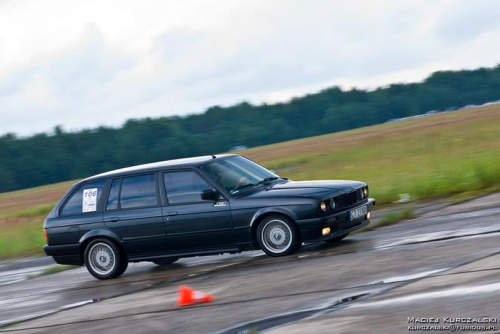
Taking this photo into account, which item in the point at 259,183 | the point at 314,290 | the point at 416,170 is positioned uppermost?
the point at 259,183

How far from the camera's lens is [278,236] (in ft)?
40.6

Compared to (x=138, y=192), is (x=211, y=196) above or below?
below

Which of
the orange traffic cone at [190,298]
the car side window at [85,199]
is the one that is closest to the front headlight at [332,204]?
the orange traffic cone at [190,298]

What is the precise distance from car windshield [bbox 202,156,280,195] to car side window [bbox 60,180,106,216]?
177cm

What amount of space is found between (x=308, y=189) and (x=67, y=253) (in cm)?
386

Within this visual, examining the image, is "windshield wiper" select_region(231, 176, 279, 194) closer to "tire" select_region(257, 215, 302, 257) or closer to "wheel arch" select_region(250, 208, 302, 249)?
"wheel arch" select_region(250, 208, 302, 249)

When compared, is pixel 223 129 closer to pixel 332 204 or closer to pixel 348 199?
pixel 348 199

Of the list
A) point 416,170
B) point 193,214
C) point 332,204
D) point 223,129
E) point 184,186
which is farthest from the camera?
point 223,129

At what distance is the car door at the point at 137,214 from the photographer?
43.2ft

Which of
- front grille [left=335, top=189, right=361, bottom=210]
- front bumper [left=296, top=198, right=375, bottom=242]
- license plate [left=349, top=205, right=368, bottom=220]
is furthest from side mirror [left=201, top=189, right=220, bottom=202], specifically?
license plate [left=349, top=205, right=368, bottom=220]

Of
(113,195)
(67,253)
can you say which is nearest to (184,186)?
(113,195)

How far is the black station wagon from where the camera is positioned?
40.4ft

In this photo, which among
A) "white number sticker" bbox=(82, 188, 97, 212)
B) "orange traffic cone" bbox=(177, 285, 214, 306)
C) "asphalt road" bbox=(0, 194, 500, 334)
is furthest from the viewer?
"white number sticker" bbox=(82, 188, 97, 212)

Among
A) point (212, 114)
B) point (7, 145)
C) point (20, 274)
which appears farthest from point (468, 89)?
point (20, 274)
